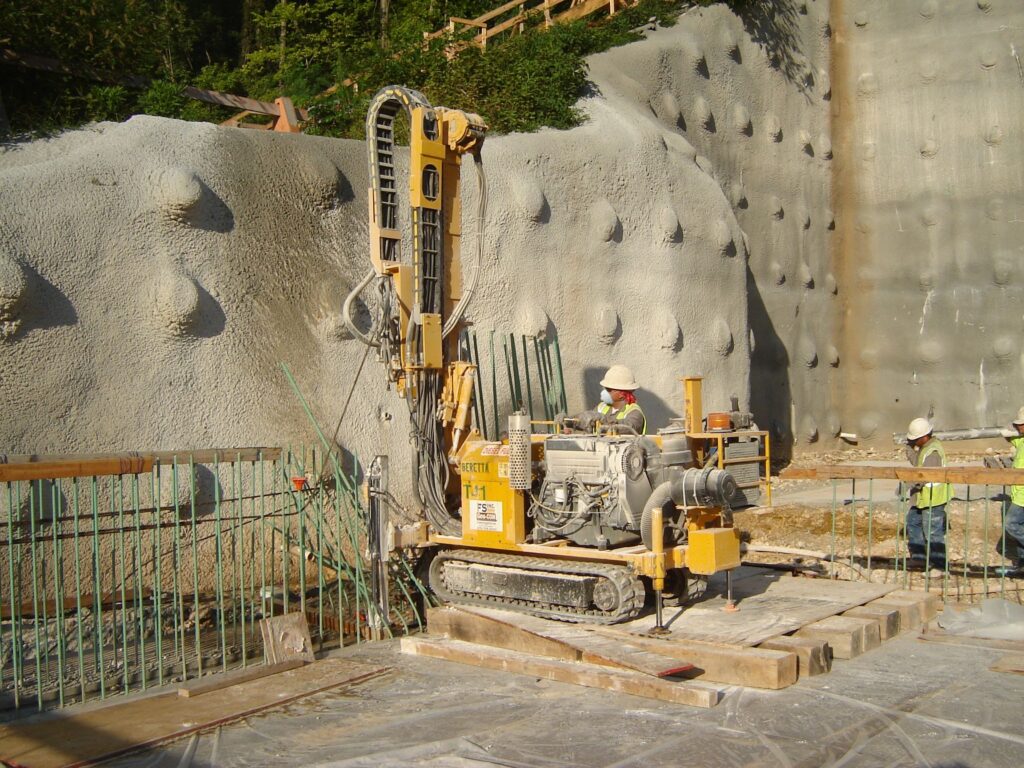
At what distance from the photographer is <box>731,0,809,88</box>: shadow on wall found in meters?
18.6

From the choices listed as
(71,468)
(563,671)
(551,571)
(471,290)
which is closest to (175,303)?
(471,290)

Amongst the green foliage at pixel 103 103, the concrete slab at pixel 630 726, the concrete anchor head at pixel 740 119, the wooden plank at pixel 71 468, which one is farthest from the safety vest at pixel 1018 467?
the green foliage at pixel 103 103

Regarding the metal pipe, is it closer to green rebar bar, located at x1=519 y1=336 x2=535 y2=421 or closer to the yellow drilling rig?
green rebar bar, located at x1=519 y1=336 x2=535 y2=421

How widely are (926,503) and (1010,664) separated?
313cm

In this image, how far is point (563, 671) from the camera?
264 inches

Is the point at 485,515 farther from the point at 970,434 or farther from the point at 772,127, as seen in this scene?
the point at 970,434

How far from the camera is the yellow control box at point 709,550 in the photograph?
740 cm

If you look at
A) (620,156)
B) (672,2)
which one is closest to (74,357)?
(620,156)

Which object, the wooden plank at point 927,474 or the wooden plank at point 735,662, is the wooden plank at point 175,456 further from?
the wooden plank at point 927,474

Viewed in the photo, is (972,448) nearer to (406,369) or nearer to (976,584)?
(976,584)

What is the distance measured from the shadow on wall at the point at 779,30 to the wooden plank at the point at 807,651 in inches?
552

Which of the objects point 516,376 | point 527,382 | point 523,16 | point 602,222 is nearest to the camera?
point 516,376

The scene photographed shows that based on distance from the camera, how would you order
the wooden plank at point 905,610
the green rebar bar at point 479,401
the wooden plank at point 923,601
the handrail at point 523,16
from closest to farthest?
the wooden plank at point 905,610
the wooden plank at point 923,601
the green rebar bar at point 479,401
the handrail at point 523,16

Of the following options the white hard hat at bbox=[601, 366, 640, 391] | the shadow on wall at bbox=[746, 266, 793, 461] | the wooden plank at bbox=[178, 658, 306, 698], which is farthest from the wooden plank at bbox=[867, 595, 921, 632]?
the shadow on wall at bbox=[746, 266, 793, 461]
